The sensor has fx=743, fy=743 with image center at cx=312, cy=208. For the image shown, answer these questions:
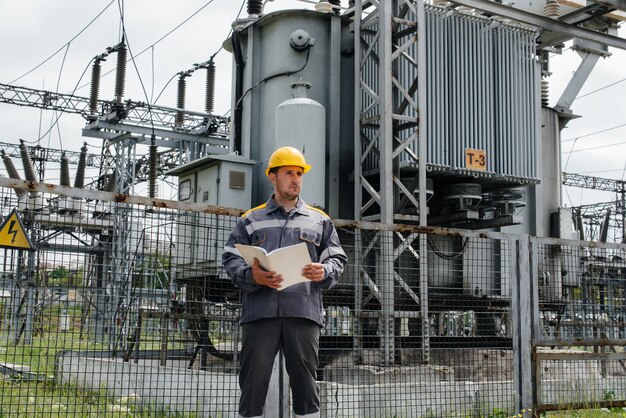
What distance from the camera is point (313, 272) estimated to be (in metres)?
4.31

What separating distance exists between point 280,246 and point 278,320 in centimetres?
46

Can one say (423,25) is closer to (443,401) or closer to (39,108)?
(443,401)

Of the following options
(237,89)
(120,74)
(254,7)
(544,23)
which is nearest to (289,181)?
(237,89)

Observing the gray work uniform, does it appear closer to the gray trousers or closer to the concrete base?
the gray trousers

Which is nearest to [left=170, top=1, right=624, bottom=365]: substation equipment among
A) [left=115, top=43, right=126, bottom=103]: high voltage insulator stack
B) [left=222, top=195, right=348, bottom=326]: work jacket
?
[left=222, top=195, right=348, bottom=326]: work jacket

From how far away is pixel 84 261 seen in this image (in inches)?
211

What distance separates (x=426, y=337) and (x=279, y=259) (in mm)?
3449

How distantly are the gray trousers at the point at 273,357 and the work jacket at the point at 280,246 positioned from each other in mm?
83

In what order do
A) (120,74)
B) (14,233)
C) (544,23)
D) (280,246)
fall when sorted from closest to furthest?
(280,246) < (14,233) < (544,23) < (120,74)

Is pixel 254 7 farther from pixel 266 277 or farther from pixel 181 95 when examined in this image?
pixel 181 95

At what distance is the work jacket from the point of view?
4469 millimetres

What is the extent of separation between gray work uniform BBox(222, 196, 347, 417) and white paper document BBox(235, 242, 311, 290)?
218 mm

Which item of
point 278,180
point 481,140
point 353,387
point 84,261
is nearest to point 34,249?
point 84,261

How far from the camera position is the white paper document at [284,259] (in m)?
4.12
